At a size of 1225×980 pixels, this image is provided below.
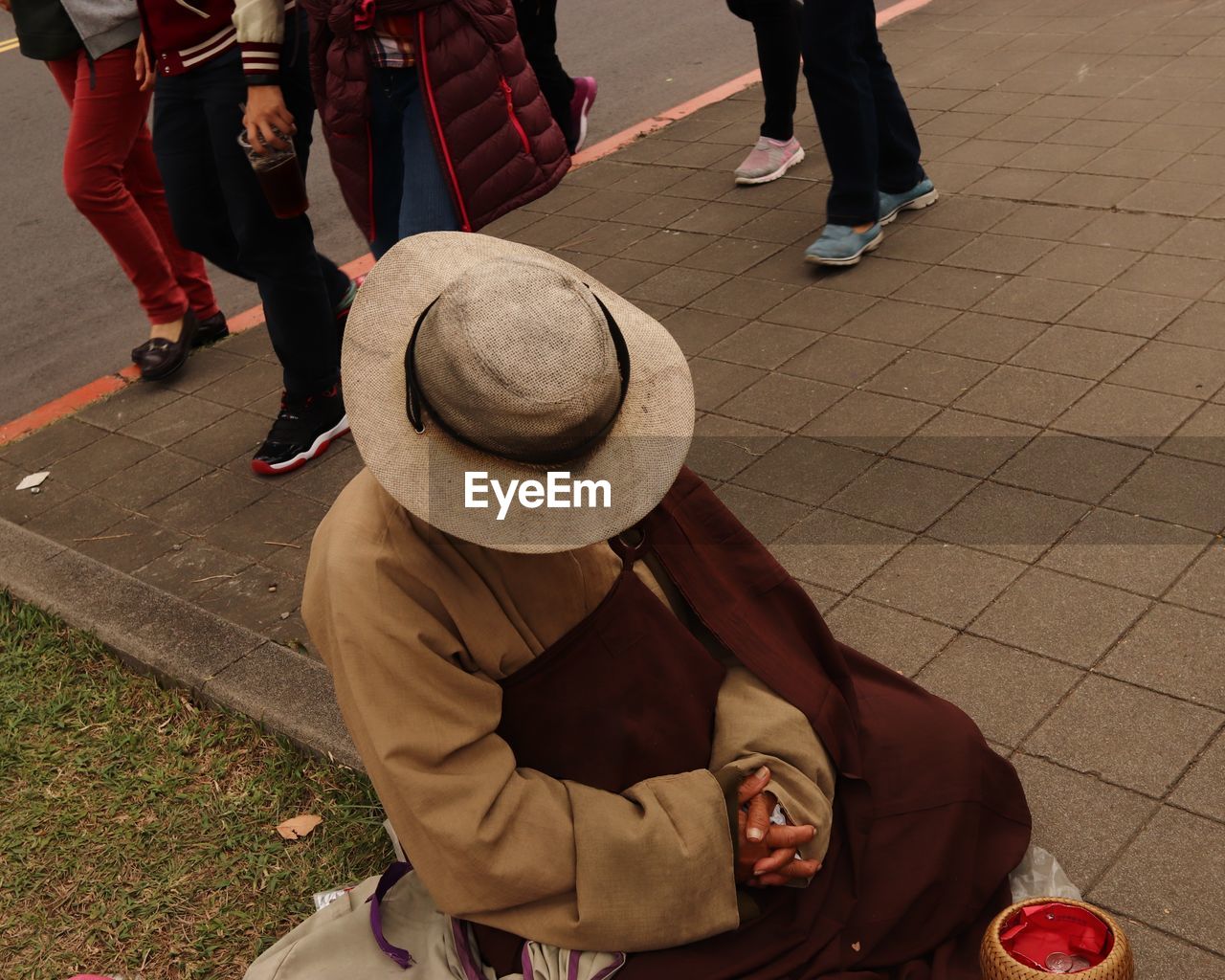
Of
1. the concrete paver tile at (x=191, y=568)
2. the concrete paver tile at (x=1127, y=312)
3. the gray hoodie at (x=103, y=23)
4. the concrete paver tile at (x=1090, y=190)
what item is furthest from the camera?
the concrete paver tile at (x=1090, y=190)

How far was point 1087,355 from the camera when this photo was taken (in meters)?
4.68

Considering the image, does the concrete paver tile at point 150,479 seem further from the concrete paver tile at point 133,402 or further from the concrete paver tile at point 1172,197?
the concrete paver tile at point 1172,197

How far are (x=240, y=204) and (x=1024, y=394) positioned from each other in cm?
244

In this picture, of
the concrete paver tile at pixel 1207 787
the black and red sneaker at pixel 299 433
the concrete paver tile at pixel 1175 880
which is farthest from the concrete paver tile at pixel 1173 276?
the black and red sneaker at pixel 299 433

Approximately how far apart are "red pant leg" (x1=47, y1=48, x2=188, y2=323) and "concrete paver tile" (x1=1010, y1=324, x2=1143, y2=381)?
3166mm

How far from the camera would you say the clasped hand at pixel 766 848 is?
2.22m

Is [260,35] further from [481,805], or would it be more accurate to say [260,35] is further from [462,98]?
[481,805]

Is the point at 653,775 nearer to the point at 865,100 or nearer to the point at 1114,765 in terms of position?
the point at 1114,765

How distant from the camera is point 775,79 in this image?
21.5 feet

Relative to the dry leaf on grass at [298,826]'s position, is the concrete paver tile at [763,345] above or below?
below

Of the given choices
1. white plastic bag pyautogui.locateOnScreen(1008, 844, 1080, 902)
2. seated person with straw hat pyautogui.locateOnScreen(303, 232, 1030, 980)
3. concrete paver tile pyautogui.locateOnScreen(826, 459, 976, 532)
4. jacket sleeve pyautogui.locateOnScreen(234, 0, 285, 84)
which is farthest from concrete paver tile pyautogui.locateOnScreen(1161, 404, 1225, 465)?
jacket sleeve pyautogui.locateOnScreen(234, 0, 285, 84)

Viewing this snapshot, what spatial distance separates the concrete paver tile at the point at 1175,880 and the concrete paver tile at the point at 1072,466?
4.19 feet

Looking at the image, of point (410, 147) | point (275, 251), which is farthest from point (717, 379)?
point (275, 251)

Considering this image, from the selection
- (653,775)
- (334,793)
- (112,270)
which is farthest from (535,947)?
(112,270)
